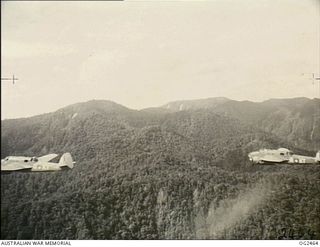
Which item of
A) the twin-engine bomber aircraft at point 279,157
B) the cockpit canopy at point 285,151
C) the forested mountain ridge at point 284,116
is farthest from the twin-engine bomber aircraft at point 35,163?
the cockpit canopy at point 285,151

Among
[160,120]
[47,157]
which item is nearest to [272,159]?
[160,120]

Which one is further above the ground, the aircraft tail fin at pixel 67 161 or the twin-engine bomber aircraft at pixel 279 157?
the aircraft tail fin at pixel 67 161

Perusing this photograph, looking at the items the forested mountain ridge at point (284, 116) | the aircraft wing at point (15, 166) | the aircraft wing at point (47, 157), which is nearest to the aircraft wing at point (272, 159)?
the forested mountain ridge at point (284, 116)

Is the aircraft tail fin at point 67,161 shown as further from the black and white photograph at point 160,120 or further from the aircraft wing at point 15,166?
the aircraft wing at point 15,166

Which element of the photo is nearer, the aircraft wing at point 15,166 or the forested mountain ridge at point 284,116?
the forested mountain ridge at point 284,116

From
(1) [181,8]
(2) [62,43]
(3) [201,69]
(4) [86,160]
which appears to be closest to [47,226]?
(4) [86,160]

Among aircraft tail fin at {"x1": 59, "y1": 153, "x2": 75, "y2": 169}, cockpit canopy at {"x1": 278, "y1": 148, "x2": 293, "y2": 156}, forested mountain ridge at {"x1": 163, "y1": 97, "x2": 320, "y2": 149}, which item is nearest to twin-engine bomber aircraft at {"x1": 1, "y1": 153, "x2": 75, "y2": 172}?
aircraft tail fin at {"x1": 59, "y1": 153, "x2": 75, "y2": 169}

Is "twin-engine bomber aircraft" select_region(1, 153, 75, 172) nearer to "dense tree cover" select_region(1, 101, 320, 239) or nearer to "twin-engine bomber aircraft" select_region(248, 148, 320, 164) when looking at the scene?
"dense tree cover" select_region(1, 101, 320, 239)
